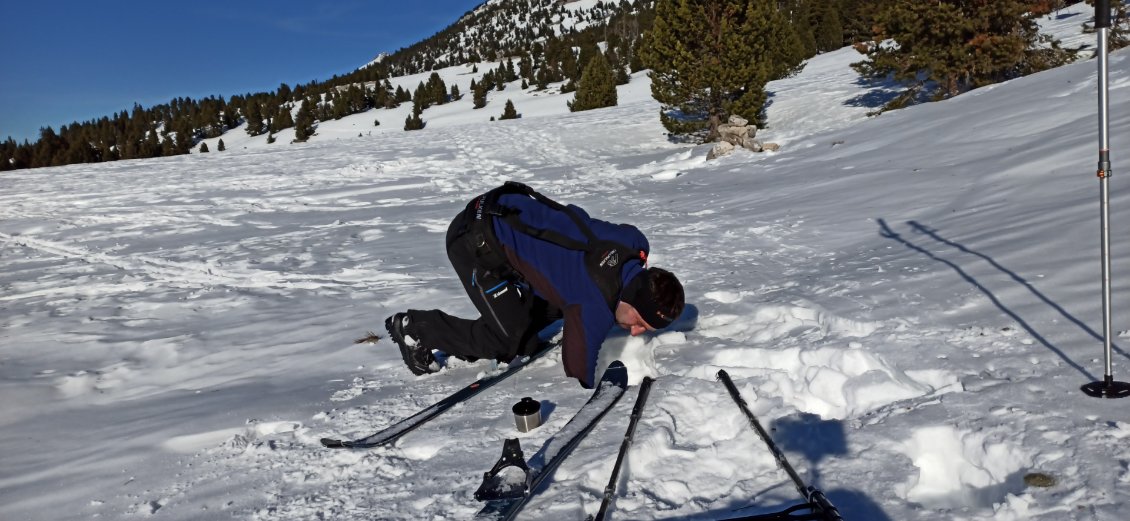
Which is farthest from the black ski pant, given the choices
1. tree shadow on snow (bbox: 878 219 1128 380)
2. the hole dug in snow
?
tree shadow on snow (bbox: 878 219 1128 380)

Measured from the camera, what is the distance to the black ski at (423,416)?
3107mm

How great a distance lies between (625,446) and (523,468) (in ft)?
1.43

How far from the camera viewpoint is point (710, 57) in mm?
16094

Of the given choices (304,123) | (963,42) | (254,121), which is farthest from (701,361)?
(254,121)

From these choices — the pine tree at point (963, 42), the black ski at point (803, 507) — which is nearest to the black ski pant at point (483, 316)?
the black ski at point (803, 507)

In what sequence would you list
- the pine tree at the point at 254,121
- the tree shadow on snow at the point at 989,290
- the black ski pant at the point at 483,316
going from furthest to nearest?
the pine tree at the point at 254,121, the black ski pant at the point at 483,316, the tree shadow on snow at the point at 989,290

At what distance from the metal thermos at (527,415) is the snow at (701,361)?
0.18ft

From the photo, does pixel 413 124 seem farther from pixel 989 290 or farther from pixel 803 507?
pixel 803 507

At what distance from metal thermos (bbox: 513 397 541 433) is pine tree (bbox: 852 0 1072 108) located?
46.6ft

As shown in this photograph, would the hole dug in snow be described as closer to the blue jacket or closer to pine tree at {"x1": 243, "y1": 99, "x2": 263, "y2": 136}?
the blue jacket

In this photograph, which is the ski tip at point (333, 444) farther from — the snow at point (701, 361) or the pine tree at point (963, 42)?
the pine tree at point (963, 42)

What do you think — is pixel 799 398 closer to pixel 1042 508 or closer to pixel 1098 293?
pixel 1042 508

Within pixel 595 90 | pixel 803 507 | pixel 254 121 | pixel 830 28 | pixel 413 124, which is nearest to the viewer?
pixel 803 507

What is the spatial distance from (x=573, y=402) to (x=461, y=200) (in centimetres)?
926
